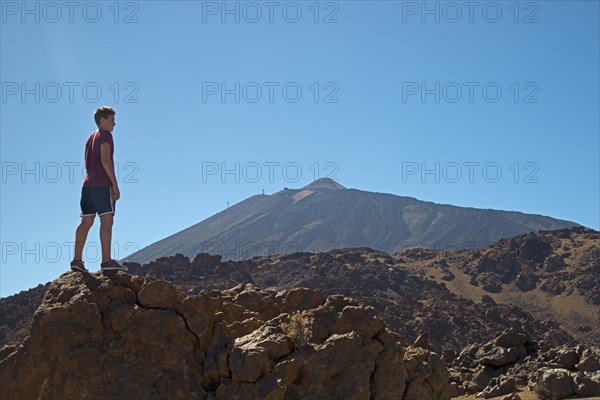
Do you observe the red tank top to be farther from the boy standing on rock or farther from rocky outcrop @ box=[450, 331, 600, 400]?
rocky outcrop @ box=[450, 331, 600, 400]

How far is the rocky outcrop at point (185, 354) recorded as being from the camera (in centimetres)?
723

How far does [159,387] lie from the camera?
23.5 feet

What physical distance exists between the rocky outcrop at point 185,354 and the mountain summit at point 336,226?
12137cm

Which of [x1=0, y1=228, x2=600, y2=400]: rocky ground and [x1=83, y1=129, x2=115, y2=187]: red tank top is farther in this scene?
[x1=0, y1=228, x2=600, y2=400]: rocky ground

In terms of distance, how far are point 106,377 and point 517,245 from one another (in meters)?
57.8

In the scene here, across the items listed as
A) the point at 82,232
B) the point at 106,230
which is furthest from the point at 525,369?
the point at 82,232

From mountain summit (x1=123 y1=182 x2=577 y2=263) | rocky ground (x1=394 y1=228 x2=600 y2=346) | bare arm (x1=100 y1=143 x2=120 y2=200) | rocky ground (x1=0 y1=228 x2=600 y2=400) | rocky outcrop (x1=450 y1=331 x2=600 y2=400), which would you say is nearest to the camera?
bare arm (x1=100 y1=143 x2=120 y2=200)

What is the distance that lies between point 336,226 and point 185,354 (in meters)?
150

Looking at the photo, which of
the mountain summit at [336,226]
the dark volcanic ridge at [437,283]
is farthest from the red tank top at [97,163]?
the mountain summit at [336,226]

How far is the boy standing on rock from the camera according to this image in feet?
27.7

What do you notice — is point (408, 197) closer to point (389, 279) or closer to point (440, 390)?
point (389, 279)

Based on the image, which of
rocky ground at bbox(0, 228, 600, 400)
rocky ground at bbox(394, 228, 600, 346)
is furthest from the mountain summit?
rocky ground at bbox(0, 228, 600, 400)

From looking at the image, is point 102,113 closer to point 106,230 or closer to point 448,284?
point 106,230

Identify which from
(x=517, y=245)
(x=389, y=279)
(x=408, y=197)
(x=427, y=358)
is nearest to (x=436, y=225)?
(x=408, y=197)
